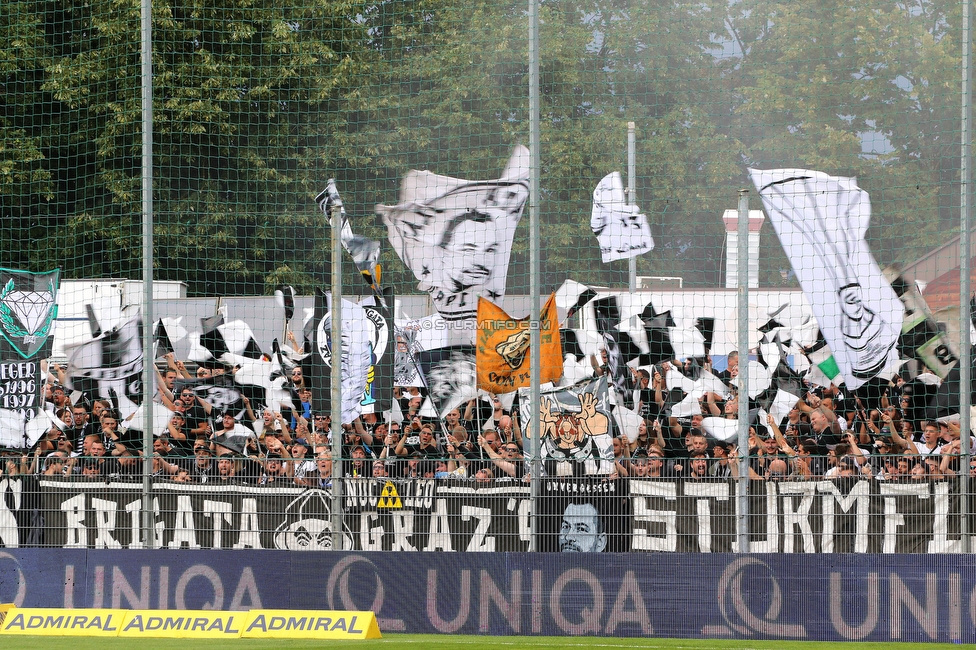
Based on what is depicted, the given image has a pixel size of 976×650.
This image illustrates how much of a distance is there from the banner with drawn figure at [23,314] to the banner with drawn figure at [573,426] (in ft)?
15.0

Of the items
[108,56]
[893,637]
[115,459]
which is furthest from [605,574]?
[108,56]

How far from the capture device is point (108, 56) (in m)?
12.3

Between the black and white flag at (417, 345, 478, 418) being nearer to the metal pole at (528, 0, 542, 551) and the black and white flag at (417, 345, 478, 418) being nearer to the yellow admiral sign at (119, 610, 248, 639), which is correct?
the metal pole at (528, 0, 542, 551)

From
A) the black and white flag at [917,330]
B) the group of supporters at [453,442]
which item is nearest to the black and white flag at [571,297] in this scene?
the group of supporters at [453,442]

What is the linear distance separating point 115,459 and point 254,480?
55.6 inches

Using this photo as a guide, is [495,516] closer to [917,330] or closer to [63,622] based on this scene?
[63,622]

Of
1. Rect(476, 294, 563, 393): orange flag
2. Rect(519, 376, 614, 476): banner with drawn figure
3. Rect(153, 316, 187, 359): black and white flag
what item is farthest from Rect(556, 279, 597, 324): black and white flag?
Rect(153, 316, 187, 359): black and white flag

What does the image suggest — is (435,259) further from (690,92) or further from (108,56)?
(108,56)

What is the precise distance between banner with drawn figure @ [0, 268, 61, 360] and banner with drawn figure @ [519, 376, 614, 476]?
459 cm

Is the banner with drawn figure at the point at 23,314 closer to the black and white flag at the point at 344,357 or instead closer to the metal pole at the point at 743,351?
the black and white flag at the point at 344,357

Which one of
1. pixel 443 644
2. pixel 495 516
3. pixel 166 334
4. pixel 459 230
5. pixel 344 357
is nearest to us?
pixel 443 644

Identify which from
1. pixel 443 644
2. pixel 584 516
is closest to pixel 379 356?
pixel 584 516

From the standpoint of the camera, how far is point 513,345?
10.3 meters

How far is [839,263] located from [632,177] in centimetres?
207
